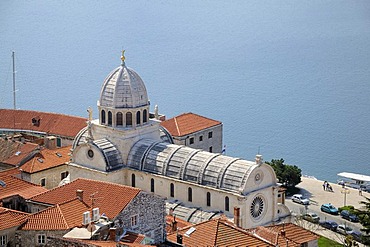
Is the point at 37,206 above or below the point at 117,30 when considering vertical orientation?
below

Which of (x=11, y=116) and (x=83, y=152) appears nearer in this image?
(x=83, y=152)

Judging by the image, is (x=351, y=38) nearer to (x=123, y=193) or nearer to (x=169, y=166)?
(x=169, y=166)

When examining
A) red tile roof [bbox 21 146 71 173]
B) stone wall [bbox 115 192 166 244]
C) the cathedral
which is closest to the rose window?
the cathedral

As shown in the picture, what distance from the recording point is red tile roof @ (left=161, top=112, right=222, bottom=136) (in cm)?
3728

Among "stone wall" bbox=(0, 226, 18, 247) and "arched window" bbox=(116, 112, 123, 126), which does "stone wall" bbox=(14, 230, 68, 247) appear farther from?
"arched window" bbox=(116, 112, 123, 126)

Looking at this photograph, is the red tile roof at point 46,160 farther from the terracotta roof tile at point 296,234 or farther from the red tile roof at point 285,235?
the terracotta roof tile at point 296,234

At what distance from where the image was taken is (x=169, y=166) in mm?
→ 29375

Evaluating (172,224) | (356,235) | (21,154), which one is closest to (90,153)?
(21,154)

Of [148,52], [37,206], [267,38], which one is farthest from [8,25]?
[37,206]

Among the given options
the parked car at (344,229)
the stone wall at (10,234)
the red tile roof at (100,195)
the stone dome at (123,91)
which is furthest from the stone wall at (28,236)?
the parked car at (344,229)

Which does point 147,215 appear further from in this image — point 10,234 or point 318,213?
point 318,213

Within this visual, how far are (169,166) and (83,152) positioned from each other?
3324 millimetres

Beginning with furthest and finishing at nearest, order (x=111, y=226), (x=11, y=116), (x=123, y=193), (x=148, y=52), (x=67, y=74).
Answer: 1. (x=148, y=52)
2. (x=67, y=74)
3. (x=11, y=116)
4. (x=123, y=193)
5. (x=111, y=226)

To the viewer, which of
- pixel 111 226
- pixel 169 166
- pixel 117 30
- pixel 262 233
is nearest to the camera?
pixel 111 226
